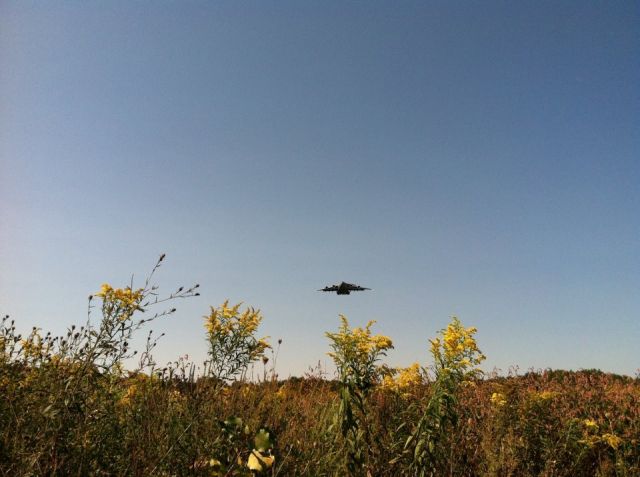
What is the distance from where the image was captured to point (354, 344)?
4383 millimetres

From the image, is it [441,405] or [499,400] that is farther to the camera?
[499,400]

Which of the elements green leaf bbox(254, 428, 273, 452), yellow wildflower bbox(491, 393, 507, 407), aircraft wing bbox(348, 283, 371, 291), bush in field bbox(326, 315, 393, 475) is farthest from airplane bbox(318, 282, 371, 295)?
green leaf bbox(254, 428, 273, 452)

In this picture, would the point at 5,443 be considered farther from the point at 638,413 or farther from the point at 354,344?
the point at 638,413

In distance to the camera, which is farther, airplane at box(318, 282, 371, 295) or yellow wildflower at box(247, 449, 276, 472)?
airplane at box(318, 282, 371, 295)

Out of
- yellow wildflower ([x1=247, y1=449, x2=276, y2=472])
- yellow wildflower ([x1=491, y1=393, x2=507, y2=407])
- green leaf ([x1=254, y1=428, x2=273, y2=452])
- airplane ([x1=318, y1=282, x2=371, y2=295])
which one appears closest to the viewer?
yellow wildflower ([x1=247, y1=449, x2=276, y2=472])

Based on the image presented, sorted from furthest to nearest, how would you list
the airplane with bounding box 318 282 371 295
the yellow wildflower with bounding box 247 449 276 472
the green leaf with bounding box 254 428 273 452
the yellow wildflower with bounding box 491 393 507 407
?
the airplane with bounding box 318 282 371 295 → the yellow wildflower with bounding box 491 393 507 407 → the green leaf with bounding box 254 428 273 452 → the yellow wildflower with bounding box 247 449 276 472

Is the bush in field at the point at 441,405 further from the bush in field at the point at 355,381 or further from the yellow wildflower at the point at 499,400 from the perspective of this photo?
the yellow wildflower at the point at 499,400

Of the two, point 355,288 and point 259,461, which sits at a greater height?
point 355,288

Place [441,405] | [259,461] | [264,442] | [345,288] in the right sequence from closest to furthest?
[259,461]
[264,442]
[441,405]
[345,288]

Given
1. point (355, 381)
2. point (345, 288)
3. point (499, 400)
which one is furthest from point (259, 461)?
point (345, 288)

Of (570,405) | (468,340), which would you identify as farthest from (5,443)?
(570,405)

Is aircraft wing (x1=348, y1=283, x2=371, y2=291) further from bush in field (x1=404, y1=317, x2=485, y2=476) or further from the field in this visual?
bush in field (x1=404, y1=317, x2=485, y2=476)

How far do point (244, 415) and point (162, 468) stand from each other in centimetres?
108

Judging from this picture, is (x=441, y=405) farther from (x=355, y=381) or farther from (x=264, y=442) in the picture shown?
(x=264, y=442)
